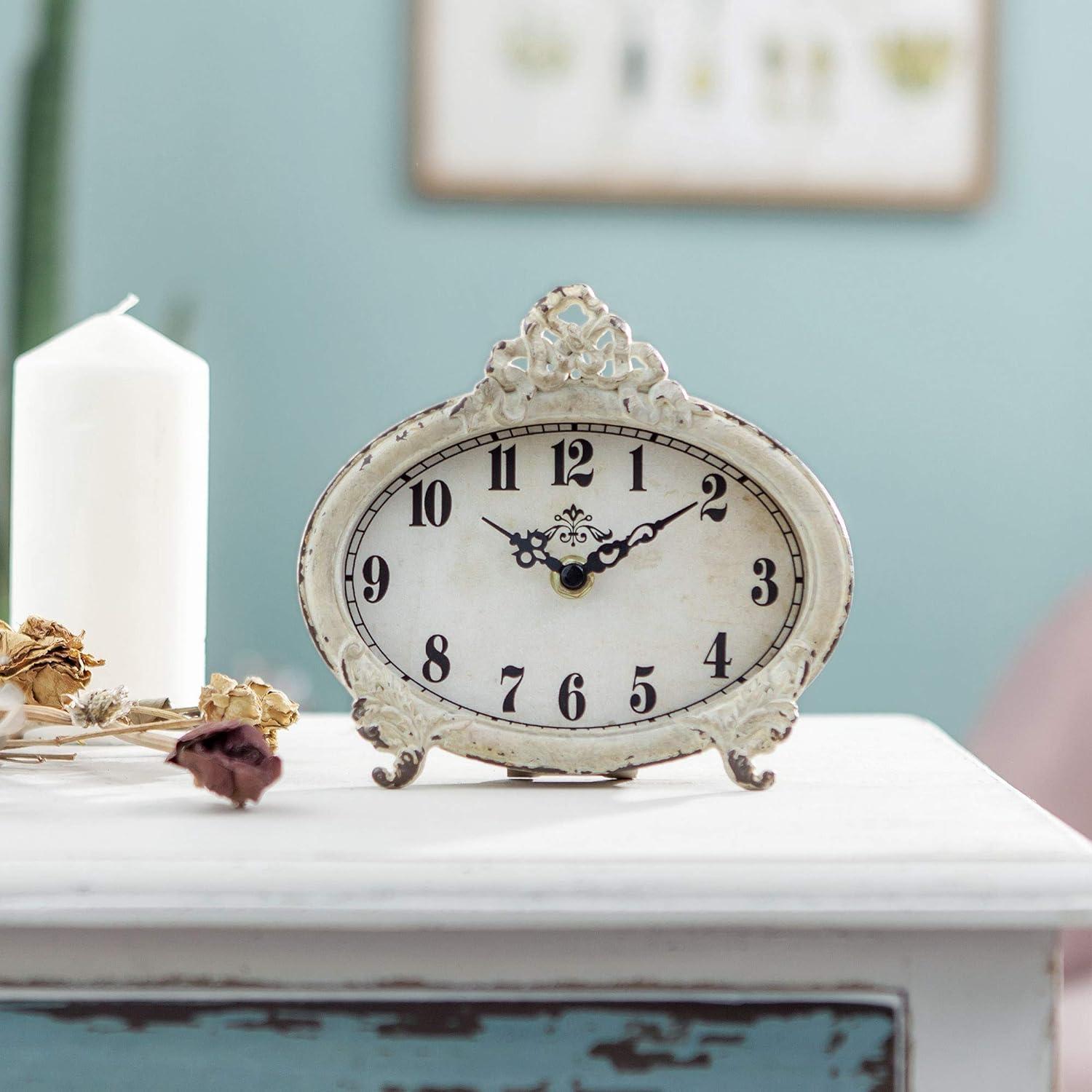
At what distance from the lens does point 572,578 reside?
0.62 metres

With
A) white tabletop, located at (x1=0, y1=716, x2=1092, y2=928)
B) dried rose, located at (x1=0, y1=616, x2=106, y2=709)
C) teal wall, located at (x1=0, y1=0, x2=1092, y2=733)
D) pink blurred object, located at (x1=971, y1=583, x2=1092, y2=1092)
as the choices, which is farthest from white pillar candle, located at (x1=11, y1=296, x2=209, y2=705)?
teal wall, located at (x1=0, y1=0, x2=1092, y2=733)

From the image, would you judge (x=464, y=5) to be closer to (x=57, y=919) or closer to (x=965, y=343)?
(x=965, y=343)

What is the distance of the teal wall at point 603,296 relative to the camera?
167cm

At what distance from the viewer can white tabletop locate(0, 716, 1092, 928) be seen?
0.47 m

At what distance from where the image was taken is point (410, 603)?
63 cm

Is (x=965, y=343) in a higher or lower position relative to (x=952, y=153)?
lower

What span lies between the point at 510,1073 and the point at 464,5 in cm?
151

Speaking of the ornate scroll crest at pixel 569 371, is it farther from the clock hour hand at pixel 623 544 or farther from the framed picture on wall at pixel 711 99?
the framed picture on wall at pixel 711 99

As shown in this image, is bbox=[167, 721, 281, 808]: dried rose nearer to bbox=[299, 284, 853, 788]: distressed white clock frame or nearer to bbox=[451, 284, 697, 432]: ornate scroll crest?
bbox=[299, 284, 853, 788]: distressed white clock frame

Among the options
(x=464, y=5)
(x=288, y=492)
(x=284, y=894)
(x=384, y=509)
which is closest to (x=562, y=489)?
(x=384, y=509)

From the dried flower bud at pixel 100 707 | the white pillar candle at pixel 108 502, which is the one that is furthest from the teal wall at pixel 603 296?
the dried flower bud at pixel 100 707

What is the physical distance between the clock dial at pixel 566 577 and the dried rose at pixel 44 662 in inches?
6.6

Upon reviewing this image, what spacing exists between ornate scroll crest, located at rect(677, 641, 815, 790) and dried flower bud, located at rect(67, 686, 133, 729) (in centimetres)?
30

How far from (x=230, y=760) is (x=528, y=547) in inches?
7.2
